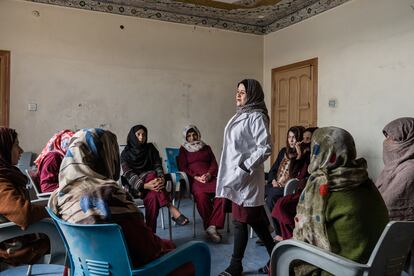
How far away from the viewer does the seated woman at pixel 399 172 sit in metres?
2.08

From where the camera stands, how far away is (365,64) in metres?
3.97

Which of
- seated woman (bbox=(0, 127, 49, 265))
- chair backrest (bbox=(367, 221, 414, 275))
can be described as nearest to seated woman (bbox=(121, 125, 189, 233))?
seated woman (bbox=(0, 127, 49, 265))

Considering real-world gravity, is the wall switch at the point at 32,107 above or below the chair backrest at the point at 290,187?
above

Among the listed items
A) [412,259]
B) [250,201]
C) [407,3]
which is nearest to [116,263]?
[250,201]

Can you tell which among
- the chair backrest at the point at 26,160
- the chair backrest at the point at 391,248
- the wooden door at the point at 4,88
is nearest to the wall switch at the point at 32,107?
the wooden door at the point at 4,88

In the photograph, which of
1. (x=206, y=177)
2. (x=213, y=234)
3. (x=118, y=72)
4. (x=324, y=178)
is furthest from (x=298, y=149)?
(x=118, y=72)

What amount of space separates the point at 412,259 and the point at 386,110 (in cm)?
230

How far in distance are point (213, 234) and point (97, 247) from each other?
2.04 metres

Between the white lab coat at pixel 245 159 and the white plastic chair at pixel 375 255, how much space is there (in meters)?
0.84

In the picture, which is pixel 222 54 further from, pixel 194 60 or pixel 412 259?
pixel 412 259

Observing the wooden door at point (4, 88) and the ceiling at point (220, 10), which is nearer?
the wooden door at point (4, 88)

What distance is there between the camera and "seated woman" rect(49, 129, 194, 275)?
1251 mm

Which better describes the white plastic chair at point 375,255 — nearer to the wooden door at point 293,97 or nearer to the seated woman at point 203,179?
the seated woman at point 203,179

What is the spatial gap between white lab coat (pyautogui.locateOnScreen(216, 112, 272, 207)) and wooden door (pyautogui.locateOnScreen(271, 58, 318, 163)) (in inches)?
105
